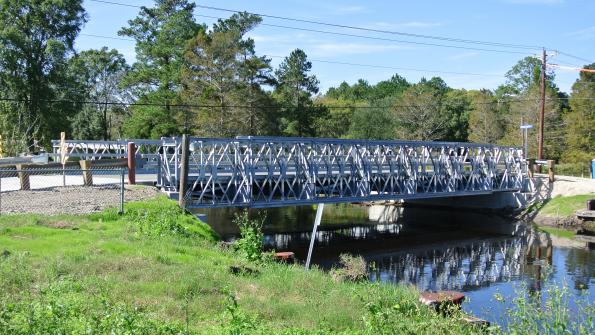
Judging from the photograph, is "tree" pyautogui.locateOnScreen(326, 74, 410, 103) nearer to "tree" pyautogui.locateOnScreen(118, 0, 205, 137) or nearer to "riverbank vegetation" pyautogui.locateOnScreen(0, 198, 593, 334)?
"tree" pyautogui.locateOnScreen(118, 0, 205, 137)

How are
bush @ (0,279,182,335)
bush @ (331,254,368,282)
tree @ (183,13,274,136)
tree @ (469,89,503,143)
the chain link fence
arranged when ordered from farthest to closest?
tree @ (469,89,503,143), tree @ (183,13,274,136), the chain link fence, bush @ (331,254,368,282), bush @ (0,279,182,335)

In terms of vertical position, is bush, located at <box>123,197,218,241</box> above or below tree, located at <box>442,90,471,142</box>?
below

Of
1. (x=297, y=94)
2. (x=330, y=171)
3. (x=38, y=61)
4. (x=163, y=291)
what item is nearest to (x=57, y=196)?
(x=163, y=291)

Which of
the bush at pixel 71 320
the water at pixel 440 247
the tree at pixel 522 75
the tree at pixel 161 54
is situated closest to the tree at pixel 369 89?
the tree at pixel 522 75

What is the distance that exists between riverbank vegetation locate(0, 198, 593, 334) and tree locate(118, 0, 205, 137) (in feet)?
120

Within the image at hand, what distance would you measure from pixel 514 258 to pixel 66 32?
43198 millimetres

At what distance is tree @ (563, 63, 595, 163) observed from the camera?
203 feet

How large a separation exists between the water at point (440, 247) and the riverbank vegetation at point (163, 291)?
479 centimetres

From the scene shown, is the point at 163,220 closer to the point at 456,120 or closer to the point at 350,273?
the point at 350,273

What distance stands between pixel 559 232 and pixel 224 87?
28.4 metres

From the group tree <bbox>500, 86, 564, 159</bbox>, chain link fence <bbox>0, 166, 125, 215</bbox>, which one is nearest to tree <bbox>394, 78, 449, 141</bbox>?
tree <bbox>500, 86, 564, 159</bbox>

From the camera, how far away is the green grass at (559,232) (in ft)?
117

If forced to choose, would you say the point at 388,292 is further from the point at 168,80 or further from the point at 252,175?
the point at 168,80

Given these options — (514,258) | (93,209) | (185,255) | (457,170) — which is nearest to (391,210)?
(457,170)
